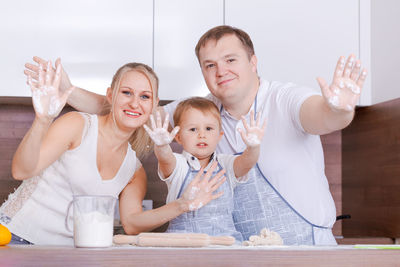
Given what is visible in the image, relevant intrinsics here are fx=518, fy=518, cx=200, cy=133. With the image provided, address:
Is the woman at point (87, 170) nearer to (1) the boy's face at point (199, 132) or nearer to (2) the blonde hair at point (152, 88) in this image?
(2) the blonde hair at point (152, 88)

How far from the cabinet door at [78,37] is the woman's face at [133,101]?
525 mm

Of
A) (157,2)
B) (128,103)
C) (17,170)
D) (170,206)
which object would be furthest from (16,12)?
(170,206)

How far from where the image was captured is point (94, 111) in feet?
5.67

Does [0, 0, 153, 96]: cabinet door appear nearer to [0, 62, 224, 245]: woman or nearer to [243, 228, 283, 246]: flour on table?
[0, 62, 224, 245]: woman

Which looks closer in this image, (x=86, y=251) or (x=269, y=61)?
(x=86, y=251)

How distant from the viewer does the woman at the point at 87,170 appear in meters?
1.40

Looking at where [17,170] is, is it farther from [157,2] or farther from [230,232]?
[157,2]

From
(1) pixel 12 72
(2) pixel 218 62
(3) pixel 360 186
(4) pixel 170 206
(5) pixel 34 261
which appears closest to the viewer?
(5) pixel 34 261

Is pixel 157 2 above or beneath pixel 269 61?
above

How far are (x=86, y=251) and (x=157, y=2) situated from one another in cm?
147

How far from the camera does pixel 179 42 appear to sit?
2.09 meters

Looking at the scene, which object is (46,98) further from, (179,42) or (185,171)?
(179,42)

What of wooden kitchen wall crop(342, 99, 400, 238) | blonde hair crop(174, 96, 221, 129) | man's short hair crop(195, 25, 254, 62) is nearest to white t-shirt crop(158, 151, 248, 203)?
blonde hair crop(174, 96, 221, 129)

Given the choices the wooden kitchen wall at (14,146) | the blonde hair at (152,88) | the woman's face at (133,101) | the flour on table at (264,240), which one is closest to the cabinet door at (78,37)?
the wooden kitchen wall at (14,146)
